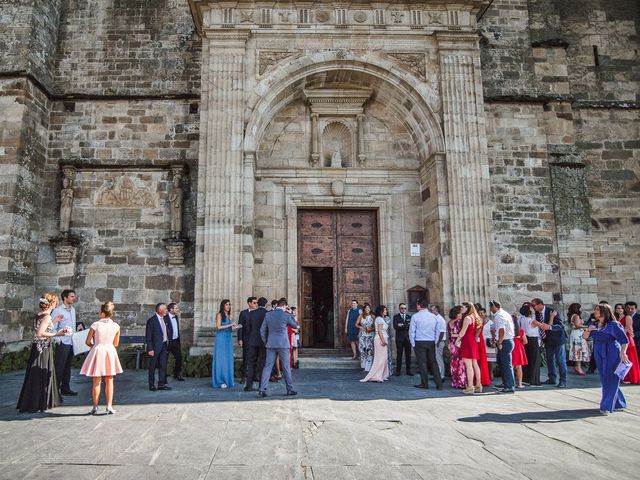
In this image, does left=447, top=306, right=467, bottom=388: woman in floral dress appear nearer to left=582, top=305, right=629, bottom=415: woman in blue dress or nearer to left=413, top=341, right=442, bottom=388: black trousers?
left=413, top=341, right=442, bottom=388: black trousers

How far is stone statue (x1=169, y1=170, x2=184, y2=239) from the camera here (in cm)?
1163

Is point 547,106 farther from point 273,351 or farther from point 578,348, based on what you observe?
point 273,351

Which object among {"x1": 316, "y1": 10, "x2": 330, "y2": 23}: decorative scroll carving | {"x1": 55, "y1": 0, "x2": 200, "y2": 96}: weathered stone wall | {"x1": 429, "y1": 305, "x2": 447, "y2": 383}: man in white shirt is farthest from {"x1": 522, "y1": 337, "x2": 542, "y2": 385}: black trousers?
{"x1": 55, "y1": 0, "x2": 200, "y2": 96}: weathered stone wall

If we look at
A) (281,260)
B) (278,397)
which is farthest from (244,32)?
(278,397)

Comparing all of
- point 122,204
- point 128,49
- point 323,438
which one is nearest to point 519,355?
point 323,438

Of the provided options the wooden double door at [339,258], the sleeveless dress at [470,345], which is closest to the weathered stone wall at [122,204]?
the wooden double door at [339,258]

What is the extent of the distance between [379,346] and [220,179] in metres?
4.98

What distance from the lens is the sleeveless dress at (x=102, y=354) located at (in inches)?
229

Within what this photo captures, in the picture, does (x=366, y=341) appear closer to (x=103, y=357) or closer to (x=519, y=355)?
(x=519, y=355)

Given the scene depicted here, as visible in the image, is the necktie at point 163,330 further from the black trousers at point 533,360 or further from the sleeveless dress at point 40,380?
the black trousers at point 533,360

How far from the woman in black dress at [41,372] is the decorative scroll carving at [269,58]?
7184 millimetres

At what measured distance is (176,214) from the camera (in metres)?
11.7

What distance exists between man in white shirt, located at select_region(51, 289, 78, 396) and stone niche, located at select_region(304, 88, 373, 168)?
6.71 meters

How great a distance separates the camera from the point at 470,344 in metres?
7.95
